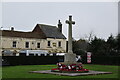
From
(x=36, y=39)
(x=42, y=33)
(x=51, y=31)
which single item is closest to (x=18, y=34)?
(x=36, y=39)

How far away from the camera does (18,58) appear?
42.1 m

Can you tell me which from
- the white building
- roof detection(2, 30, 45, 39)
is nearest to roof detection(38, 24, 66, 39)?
the white building

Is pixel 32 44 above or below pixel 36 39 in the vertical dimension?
below

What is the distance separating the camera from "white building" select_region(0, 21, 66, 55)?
49.5 metres

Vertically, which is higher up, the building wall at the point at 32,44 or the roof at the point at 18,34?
the roof at the point at 18,34

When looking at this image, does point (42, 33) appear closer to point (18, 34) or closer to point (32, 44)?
point (32, 44)

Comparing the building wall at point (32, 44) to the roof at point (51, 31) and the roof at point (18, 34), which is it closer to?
the roof at point (51, 31)

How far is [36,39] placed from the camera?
54.0 meters

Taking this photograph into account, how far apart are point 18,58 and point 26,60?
190 centimetres

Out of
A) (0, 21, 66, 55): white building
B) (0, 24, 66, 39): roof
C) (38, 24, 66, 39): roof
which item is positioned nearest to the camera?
(0, 21, 66, 55): white building

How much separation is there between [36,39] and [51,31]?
609cm

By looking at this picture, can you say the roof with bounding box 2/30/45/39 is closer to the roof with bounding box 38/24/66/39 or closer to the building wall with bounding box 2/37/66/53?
the building wall with bounding box 2/37/66/53

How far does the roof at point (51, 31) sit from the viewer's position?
57.0 m

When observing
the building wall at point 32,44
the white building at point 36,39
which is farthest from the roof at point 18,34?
the building wall at point 32,44
